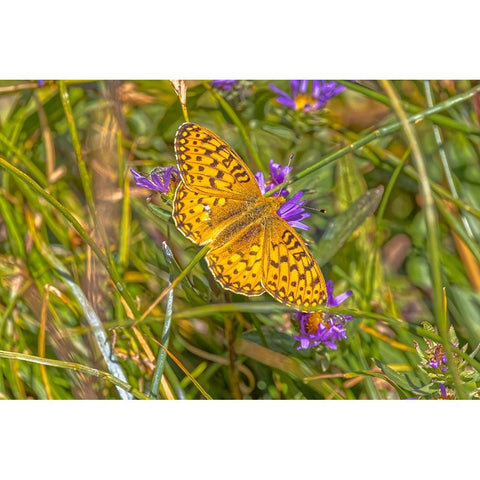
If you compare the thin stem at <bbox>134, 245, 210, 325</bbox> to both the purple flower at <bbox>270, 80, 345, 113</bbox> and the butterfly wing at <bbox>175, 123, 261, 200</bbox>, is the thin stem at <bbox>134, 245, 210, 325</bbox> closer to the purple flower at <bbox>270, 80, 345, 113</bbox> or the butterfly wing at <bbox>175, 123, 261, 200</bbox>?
the butterfly wing at <bbox>175, 123, 261, 200</bbox>

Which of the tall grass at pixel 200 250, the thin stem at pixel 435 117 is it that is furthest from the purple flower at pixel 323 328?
the thin stem at pixel 435 117

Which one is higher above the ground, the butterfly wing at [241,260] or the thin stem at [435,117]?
the thin stem at [435,117]

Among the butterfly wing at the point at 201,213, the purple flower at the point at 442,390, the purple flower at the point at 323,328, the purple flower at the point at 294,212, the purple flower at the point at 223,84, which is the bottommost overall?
the purple flower at the point at 442,390

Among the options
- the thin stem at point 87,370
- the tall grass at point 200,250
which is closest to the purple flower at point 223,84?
the tall grass at point 200,250

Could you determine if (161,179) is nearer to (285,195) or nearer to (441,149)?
(285,195)

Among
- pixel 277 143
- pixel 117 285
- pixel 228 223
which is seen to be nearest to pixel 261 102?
pixel 277 143

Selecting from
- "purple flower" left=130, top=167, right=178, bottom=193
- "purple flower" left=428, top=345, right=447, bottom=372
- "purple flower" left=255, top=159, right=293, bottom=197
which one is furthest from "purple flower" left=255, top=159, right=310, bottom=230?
"purple flower" left=428, top=345, right=447, bottom=372

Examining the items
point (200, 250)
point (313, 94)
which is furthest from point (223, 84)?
point (200, 250)

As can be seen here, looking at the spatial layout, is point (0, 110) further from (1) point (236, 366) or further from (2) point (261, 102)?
(1) point (236, 366)

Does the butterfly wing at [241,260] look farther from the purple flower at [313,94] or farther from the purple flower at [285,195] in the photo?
the purple flower at [313,94]
